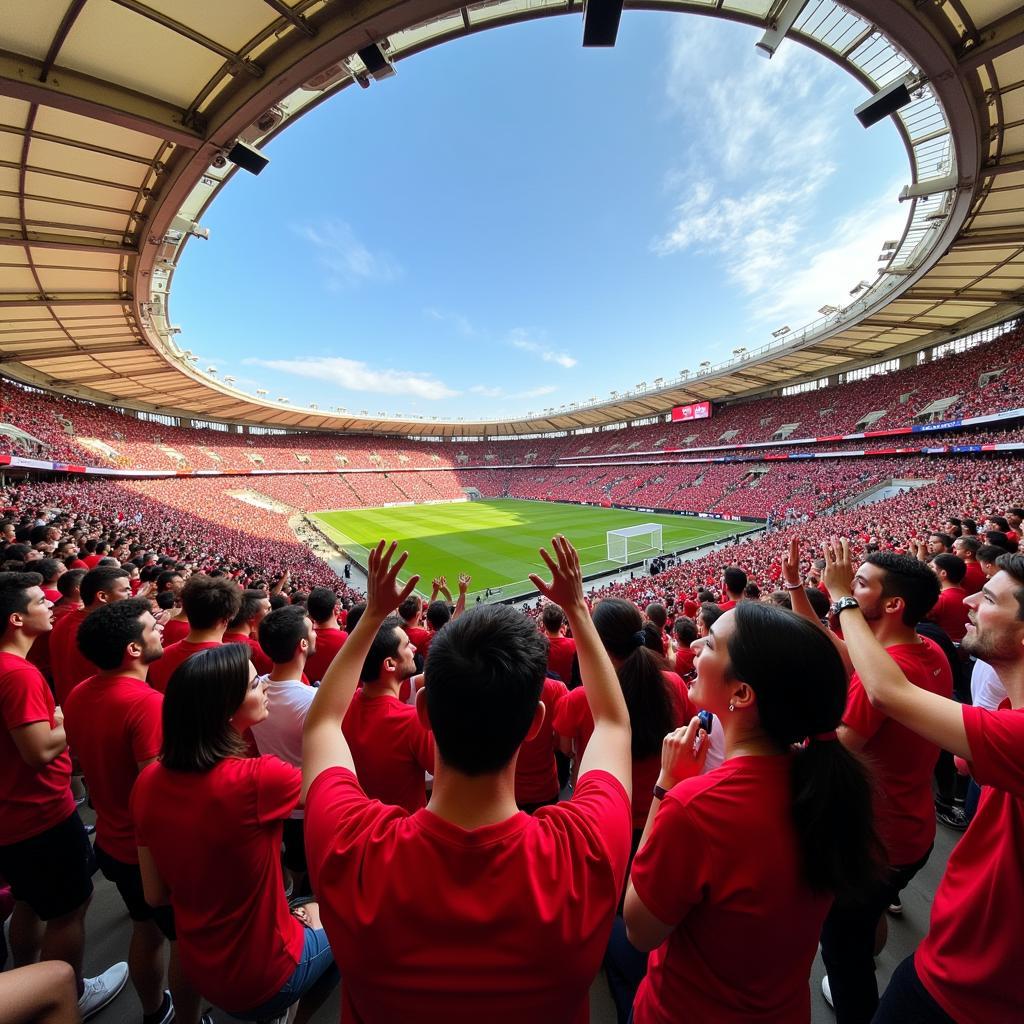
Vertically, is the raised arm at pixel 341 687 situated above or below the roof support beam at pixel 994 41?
below

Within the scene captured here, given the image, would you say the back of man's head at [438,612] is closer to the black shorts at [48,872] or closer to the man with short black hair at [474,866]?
the black shorts at [48,872]

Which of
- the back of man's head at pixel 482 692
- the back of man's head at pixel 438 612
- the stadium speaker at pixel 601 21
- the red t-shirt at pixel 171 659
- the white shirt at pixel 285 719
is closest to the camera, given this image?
the back of man's head at pixel 482 692

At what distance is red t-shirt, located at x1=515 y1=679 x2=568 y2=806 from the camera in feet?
9.42

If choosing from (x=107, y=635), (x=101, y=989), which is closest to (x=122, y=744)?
(x=107, y=635)

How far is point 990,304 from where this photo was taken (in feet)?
71.5

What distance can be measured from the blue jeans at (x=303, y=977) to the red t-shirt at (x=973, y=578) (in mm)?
7040

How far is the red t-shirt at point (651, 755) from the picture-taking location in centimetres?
233

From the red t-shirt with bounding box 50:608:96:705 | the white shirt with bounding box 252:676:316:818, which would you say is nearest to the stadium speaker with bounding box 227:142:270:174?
the red t-shirt with bounding box 50:608:96:705

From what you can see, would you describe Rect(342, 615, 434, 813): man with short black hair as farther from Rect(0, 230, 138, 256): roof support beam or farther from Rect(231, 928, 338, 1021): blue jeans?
Rect(0, 230, 138, 256): roof support beam

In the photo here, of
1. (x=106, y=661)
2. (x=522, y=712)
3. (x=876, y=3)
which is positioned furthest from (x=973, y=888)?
(x=876, y=3)

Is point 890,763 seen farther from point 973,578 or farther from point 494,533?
point 494,533

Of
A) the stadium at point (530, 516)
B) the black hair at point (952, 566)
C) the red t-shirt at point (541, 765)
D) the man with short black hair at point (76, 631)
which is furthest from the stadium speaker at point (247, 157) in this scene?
the black hair at point (952, 566)

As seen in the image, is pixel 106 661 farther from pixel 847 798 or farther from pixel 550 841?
pixel 847 798

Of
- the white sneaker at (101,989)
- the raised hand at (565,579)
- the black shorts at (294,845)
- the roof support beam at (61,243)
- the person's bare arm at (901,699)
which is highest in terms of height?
the roof support beam at (61,243)
